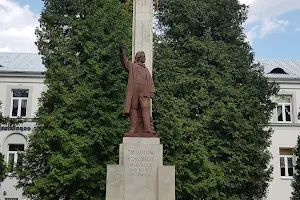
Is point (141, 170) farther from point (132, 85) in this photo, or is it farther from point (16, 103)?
point (16, 103)

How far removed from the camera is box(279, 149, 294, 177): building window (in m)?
25.3

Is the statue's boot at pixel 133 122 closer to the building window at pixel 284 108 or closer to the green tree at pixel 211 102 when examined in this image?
the green tree at pixel 211 102

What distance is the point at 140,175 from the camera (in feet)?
34.1

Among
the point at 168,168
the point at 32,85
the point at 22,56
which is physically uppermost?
the point at 22,56

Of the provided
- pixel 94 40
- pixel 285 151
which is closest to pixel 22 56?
pixel 94 40

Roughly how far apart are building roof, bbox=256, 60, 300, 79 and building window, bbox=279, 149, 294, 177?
4712 millimetres

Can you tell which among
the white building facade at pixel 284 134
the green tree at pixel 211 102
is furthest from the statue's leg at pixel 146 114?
the white building facade at pixel 284 134

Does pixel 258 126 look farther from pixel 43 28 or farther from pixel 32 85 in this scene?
pixel 32 85

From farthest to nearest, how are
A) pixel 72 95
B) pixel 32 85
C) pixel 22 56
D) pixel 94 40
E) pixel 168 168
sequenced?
pixel 22 56, pixel 32 85, pixel 94 40, pixel 72 95, pixel 168 168

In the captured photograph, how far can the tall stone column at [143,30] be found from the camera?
12.9m

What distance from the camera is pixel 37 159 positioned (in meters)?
17.0

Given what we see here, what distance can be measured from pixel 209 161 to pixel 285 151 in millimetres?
10400

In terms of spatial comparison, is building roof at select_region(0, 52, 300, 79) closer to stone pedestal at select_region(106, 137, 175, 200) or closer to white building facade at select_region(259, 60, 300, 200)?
white building facade at select_region(259, 60, 300, 200)

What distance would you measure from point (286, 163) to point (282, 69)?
646cm
